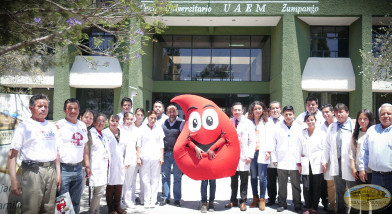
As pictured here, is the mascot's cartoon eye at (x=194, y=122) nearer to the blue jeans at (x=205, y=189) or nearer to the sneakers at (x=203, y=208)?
the blue jeans at (x=205, y=189)

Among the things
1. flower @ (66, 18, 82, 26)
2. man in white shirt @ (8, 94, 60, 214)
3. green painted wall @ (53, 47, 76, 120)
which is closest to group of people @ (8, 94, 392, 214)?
man in white shirt @ (8, 94, 60, 214)

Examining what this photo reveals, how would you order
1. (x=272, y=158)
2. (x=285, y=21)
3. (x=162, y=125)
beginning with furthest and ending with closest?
1. (x=285, y=21)
2. (x=162, y=125)
3. (x=272, y=158)

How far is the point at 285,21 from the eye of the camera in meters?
12.4

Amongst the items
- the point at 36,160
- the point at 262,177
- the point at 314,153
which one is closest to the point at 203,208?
the point at 262,177

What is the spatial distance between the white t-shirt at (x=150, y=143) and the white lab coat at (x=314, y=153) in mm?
2589

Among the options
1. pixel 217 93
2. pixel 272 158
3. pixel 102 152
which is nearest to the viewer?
pixel 102 152

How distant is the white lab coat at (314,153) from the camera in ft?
16.4

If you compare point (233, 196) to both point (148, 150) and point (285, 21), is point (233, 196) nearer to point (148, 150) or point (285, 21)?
point (148, 150)

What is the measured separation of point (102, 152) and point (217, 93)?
10535 millimetres

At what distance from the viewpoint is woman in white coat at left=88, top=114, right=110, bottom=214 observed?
442 centimetres

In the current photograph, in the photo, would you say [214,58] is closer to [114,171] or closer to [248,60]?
[248,60]

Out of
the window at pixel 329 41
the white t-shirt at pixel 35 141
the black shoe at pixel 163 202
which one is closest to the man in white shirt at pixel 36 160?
the white t-shirt at pixel 35 141

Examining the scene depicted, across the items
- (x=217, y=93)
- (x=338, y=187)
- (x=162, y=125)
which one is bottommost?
(x=338, y=187)

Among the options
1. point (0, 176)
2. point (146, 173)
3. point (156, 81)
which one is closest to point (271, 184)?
point (146, 173)
